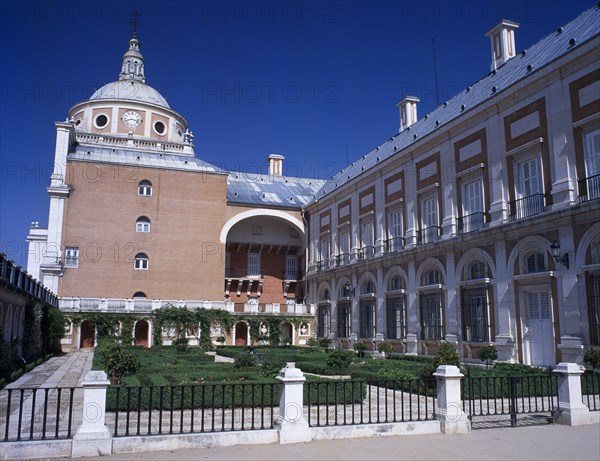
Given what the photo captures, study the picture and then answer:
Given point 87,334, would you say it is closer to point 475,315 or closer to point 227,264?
point 227,264

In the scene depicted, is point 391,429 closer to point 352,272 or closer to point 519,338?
point 519,338

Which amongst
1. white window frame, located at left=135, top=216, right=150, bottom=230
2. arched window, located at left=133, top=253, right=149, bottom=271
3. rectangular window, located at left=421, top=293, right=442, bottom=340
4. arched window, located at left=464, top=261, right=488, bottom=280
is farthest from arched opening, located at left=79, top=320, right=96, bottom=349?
arched window, located at left=464, top=261, right=488, bottom=280

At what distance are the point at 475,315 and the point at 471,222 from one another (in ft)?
12.9

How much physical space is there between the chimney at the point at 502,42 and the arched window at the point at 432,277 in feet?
34.6

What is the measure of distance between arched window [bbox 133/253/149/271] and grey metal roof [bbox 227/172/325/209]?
7732 mm

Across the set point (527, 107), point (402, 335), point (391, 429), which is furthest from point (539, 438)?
point (402, 335)

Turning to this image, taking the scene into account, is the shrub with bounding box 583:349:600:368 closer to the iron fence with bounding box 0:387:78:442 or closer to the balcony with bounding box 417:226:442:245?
the balcony with bounding box 417:226:442:245

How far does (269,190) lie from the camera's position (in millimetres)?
48031

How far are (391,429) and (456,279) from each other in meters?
16.5

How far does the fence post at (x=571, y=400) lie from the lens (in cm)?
1066

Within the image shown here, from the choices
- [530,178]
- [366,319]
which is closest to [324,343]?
[366,319]

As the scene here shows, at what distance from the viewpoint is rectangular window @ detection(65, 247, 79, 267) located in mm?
38406

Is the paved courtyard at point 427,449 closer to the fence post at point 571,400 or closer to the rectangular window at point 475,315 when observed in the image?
the fence post at point 571,400

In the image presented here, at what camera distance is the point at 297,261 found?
47.6 meters
